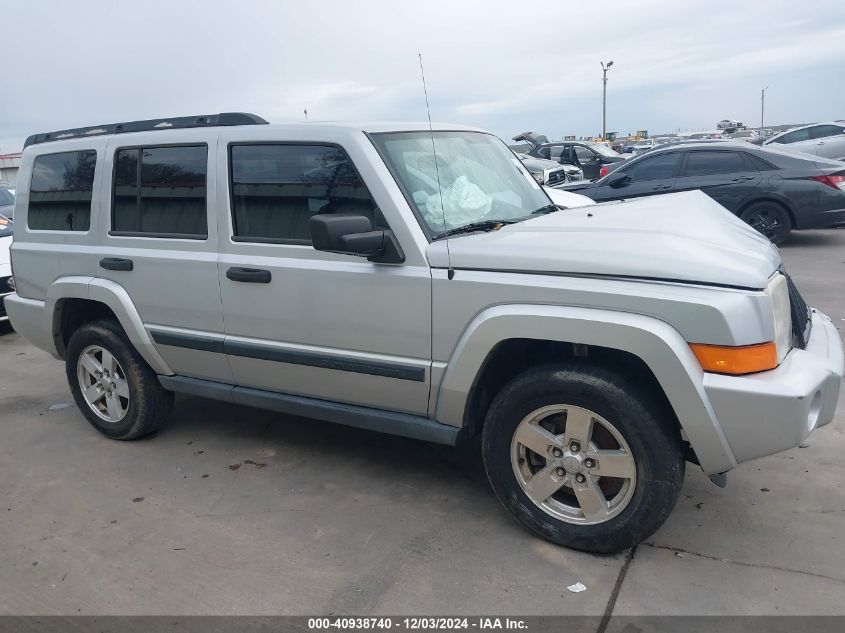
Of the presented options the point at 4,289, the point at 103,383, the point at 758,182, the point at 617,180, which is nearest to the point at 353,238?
the point at 103,383

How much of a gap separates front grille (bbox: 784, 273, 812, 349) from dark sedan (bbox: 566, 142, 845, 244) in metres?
6.78

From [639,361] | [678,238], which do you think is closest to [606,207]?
[678,238]

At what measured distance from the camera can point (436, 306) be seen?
319 centimetres

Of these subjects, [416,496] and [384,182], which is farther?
[416,496]

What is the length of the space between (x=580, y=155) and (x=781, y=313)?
53.8ft

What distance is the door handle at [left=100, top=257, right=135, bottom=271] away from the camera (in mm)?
4152

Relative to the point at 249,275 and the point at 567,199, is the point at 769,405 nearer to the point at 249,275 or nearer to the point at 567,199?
the point at 249,275

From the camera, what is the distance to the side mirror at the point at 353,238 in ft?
9.93

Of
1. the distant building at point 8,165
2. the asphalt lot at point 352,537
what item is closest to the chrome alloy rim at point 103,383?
the asphalt lot at point 352,537

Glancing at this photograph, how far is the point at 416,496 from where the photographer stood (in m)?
3.71

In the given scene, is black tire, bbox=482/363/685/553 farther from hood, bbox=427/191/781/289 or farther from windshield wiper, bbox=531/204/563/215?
windshield wiper, bbox=531/204/563/215

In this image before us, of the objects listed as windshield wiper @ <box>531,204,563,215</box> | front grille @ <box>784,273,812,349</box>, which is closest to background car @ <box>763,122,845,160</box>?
windshield wiper @ <box>531,204,563,215</box>
